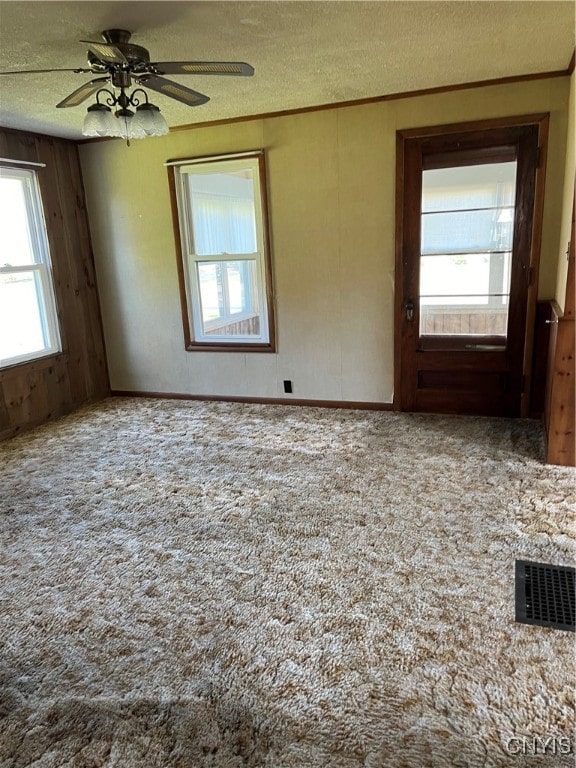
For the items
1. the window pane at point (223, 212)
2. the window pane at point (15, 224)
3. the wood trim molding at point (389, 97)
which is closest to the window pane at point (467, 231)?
the wood trim molding at point (389, 97)

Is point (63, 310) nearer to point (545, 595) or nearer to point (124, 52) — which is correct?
point (124, 52)

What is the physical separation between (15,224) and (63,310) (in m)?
0.83

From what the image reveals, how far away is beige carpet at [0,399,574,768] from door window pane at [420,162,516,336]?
3.24 ft

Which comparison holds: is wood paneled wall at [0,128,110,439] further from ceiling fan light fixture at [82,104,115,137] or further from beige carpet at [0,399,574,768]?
ceiling fan light fixture at [82,104,115,137]

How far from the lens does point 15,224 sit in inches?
174

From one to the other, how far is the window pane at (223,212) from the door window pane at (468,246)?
1.52m

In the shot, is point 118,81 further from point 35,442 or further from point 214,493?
point 35,442

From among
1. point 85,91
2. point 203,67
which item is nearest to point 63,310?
point 85,91

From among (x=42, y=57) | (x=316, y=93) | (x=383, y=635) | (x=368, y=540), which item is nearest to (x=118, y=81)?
(x=42, y=57)

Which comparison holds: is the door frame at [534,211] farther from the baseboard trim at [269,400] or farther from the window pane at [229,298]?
the window pane at [229,298]

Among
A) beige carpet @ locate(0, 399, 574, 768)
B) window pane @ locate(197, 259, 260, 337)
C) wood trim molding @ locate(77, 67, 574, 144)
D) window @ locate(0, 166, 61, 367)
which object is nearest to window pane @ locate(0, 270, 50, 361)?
window @ locate(0, 166, 61, 367)

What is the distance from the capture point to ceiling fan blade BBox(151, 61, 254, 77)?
7.63ft

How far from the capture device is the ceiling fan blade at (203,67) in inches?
91.6

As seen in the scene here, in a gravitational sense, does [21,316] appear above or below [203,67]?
below
